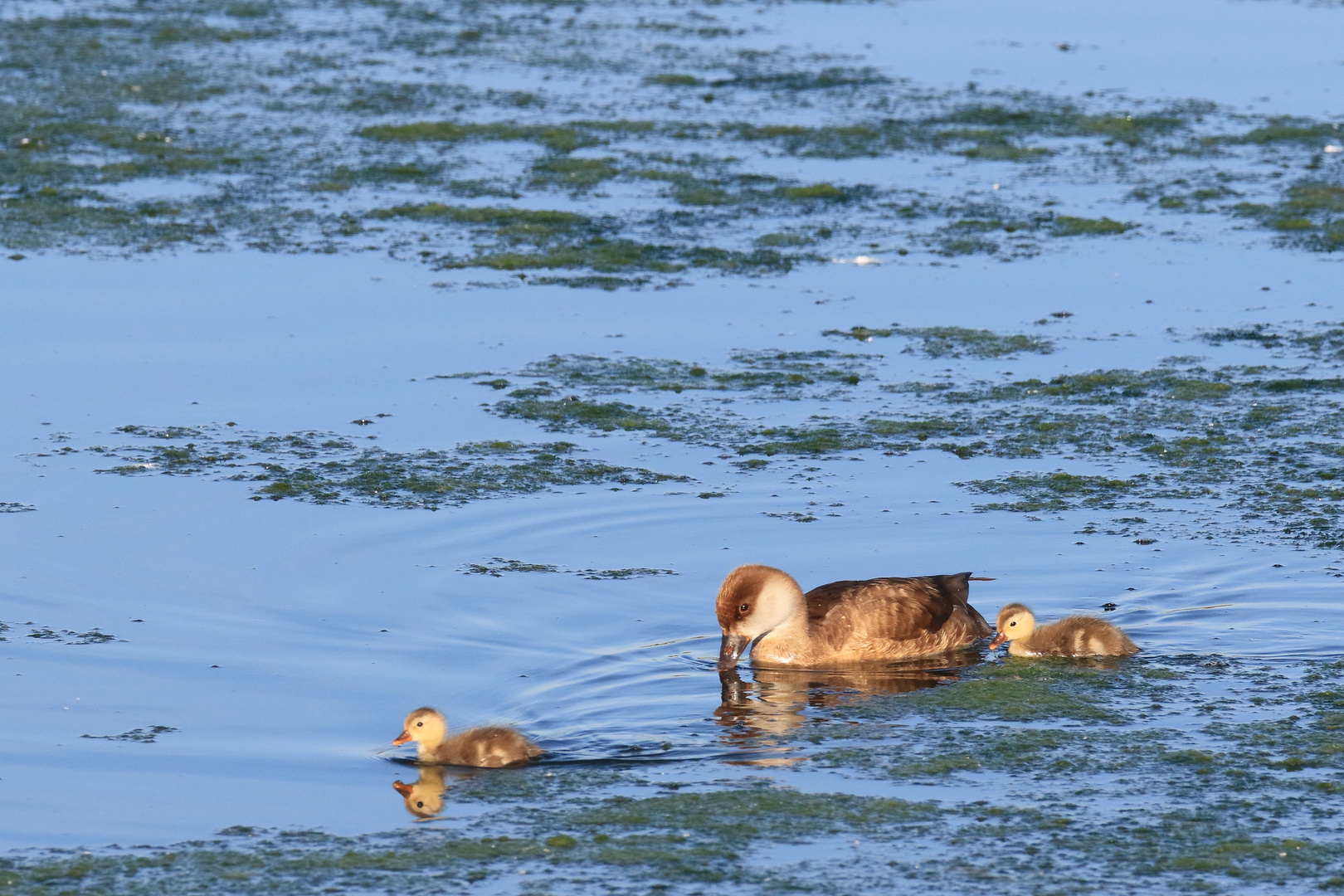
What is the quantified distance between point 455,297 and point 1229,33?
12.7 meters

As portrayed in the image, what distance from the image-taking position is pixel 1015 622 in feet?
30.6

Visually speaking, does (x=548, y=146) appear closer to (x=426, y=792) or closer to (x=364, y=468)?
(x=364, y=468)

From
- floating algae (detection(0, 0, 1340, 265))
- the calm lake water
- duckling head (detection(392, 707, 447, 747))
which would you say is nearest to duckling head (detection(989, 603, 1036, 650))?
the calm lake water

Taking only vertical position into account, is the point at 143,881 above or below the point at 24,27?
below

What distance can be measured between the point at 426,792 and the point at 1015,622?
3032 mm

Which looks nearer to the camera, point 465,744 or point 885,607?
point 465,744

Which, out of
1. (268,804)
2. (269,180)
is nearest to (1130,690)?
(268,804)

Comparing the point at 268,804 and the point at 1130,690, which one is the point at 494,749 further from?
the point at 1130,690

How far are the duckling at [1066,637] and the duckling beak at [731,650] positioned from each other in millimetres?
1220

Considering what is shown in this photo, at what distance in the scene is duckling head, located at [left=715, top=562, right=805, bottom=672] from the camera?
30.0 ft

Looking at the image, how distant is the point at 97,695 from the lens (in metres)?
8.56

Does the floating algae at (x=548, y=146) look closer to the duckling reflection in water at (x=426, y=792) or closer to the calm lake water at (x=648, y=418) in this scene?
the calm lake water at (x=648, y=418)

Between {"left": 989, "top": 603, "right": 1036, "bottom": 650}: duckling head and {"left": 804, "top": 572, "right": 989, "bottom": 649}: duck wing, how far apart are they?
27cm

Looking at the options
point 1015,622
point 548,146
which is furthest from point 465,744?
point 548,146
